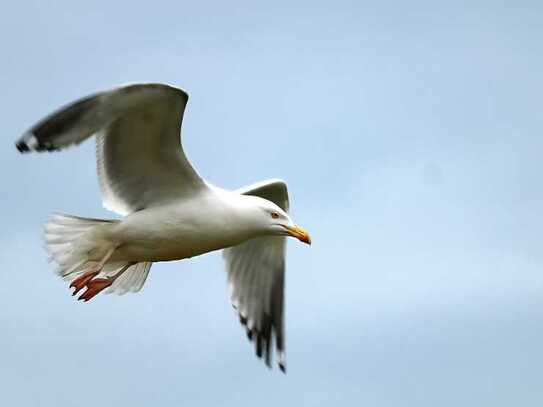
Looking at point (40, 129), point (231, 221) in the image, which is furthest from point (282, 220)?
point (40, 129)

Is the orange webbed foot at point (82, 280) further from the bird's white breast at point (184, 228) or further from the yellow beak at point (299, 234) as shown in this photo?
the yellow beak at point (299, 234)

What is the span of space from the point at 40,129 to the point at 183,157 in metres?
1.25

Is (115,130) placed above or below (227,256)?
above

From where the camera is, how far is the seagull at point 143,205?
1029cm

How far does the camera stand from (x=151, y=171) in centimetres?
1109

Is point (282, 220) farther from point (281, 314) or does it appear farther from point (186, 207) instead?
point (281, 314)

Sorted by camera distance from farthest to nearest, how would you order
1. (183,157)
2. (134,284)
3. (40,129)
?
(134,284), (183,157), (40,129)

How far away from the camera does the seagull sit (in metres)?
10.3

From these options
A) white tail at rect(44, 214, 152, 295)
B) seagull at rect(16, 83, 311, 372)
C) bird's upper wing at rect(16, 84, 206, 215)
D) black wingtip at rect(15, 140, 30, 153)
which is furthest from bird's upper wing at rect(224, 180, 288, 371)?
black wingtip at rect(15, 140, 30, 153)

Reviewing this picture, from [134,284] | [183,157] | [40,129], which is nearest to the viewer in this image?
[40,129]

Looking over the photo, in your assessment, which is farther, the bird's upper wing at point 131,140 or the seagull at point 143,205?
the seagull at point 143,205

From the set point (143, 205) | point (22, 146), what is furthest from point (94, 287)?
point (22, 146)

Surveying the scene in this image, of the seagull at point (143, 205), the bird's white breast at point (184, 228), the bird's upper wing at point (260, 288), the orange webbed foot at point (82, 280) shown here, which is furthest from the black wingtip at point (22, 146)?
the bird's upper wing at point (260, 288)

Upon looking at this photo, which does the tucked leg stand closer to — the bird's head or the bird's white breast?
the bird's white breast
